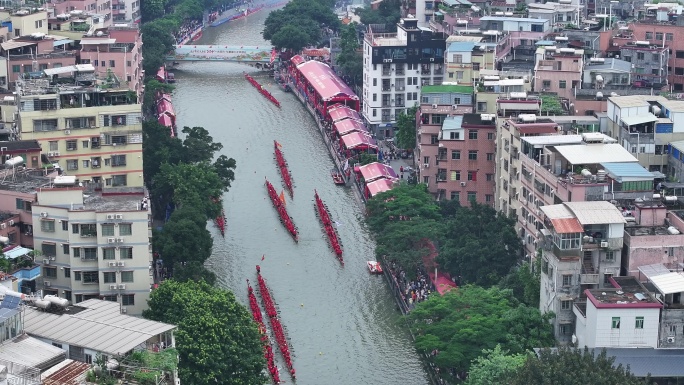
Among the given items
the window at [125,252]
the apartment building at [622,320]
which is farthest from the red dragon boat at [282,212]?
the apartment building at [622,320]

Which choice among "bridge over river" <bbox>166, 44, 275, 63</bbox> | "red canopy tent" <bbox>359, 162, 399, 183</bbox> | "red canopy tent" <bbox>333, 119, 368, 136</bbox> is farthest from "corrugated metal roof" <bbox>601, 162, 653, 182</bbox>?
"bridge over river" <bbox>166, 44, 275, 63</bbox>

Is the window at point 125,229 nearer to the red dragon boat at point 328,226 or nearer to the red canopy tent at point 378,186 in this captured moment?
the red dragon boat at point 328,226

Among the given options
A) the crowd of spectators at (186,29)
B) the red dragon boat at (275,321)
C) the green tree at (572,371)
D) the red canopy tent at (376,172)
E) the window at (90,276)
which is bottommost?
the red dragon boat at (275,321)

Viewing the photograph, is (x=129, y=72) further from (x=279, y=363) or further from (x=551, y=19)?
(x=279, y=363)

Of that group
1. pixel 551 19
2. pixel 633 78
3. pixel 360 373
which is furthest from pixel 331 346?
pixel 551 19

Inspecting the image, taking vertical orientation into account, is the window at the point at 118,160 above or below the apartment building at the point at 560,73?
below

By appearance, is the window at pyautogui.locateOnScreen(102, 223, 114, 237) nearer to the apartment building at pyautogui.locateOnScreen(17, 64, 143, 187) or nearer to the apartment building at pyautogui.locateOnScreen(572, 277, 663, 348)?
the apartment building at pyautogui.locateOnScreen(17, 64, 143, 187)
